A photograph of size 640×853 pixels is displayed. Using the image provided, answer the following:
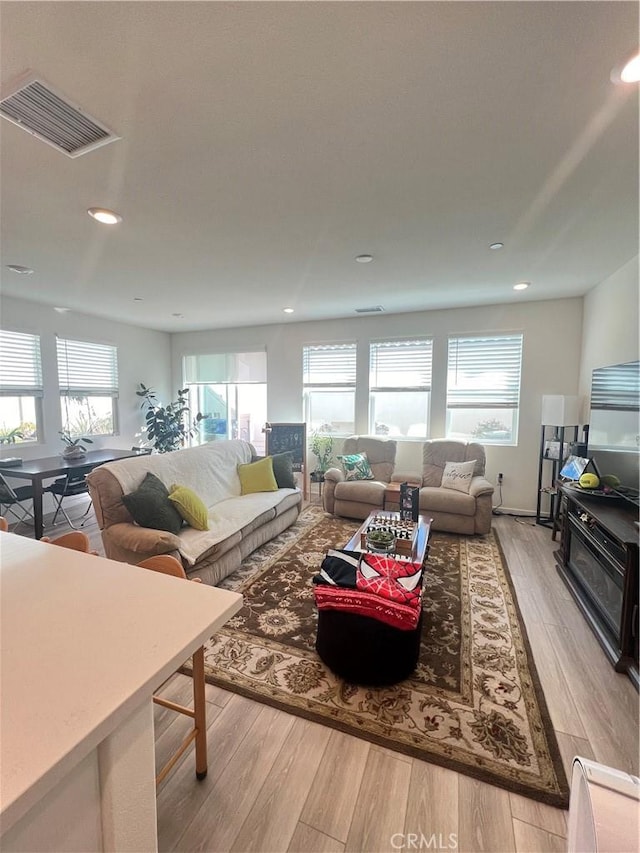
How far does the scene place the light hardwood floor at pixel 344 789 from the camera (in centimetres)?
123

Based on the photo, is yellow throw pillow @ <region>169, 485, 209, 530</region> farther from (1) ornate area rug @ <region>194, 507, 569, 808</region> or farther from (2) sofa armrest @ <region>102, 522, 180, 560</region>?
(1) ornate area rug @ <region>194, 507, 569, 808</region>

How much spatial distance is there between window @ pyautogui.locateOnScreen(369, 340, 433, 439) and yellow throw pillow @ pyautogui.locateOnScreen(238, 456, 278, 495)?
188cm

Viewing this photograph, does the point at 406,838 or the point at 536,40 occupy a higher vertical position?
the point at 536,40

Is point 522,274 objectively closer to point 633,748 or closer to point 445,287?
point 445,287

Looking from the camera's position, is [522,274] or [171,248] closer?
[171,248]

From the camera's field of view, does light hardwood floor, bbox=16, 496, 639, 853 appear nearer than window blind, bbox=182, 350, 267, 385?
Yes

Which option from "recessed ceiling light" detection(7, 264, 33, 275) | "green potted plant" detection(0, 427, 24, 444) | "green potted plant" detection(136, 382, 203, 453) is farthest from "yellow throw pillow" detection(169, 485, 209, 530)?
"green potted plant" detection(136, 382, 203, 453)

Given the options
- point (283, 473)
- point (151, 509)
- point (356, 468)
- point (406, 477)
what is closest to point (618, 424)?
point (406, 477)

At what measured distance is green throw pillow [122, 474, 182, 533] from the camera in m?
2.48

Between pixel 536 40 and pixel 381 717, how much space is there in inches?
105

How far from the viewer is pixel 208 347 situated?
6.23 m

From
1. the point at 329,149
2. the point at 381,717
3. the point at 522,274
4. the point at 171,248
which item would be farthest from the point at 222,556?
the point at 522,274

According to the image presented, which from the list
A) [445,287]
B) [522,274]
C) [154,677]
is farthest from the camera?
[445,287]

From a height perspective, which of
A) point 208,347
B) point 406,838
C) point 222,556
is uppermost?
point 208,347
